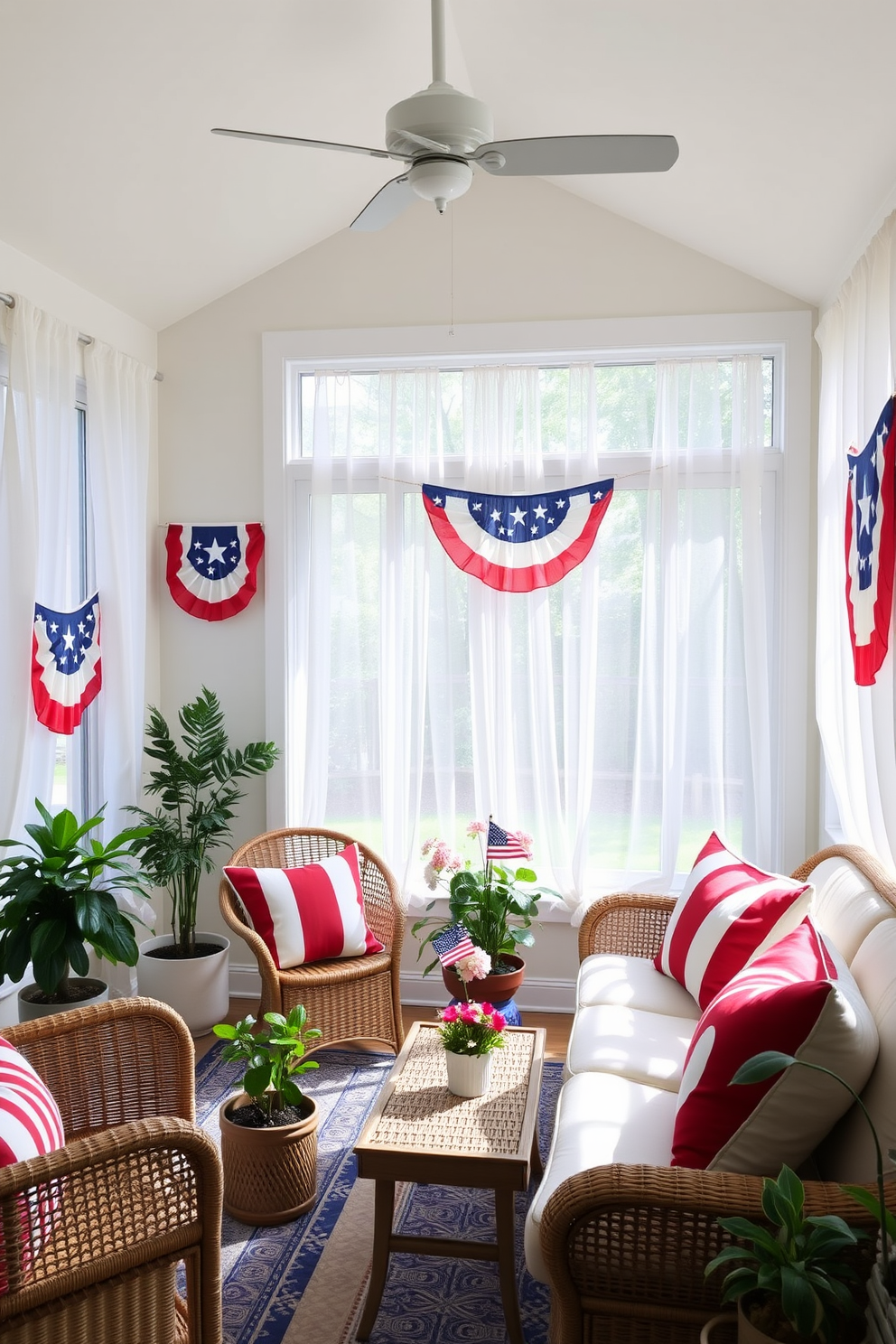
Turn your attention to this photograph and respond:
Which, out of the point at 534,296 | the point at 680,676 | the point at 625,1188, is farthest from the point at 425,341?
the point at 625,1188

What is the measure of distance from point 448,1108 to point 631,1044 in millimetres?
497

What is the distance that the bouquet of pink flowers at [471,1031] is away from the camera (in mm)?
2424

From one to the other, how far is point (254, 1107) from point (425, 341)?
2832 mm

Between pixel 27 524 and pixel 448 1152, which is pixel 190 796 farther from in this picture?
pixel 448 1152

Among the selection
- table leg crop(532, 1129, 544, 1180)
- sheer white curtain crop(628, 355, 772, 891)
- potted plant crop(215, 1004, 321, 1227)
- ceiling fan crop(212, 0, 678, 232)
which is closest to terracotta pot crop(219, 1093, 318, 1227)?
potted plant crop(215, 1004, 321, 1227)

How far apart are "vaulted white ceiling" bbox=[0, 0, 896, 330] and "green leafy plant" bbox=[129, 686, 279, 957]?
1610mm

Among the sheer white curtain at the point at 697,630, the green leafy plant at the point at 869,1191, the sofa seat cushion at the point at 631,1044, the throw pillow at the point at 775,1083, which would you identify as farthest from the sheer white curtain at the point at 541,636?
the green leafy plant at the point at 869,1191

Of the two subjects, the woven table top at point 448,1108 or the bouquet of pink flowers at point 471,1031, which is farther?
the bouquet of pink flowers at point 471,1031

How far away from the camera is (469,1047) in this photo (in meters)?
2.43

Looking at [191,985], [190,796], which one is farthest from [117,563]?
[191,985]

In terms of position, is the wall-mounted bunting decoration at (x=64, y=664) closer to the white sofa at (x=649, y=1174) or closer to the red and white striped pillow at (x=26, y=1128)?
the red and white striped pillow at (x=26, y=1128)

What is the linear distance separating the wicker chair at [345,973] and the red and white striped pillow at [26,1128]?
1.51 metres

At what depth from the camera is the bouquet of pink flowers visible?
2424 millimetres

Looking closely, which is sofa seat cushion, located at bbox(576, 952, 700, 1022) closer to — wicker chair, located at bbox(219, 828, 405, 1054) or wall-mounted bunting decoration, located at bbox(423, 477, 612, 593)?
wicker chair, located at bbox(219, 828, 405, 1054)
